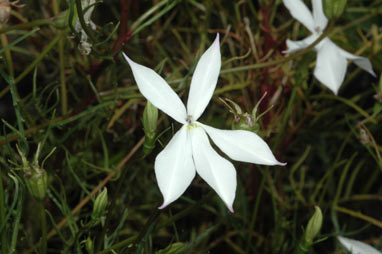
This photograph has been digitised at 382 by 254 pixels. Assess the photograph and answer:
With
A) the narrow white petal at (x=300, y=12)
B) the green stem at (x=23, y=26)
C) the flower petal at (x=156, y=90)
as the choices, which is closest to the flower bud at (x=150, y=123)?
the flower petal at (x=156, y=90)

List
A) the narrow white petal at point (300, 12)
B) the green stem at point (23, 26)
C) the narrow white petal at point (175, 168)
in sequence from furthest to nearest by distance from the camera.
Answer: the narrow white petal at point (300, 12) → the green stem at point (23, 26) → the narrow white petal at point (175, 168)

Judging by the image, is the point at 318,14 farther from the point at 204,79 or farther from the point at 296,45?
the point at 204,79

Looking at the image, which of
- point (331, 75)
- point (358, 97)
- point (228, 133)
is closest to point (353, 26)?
point (358, 97)

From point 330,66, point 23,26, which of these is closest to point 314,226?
point 330,66

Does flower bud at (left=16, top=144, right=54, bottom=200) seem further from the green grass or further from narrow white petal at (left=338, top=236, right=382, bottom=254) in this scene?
narrow white petal at (left=338, top=236, right=382, bottom=254)

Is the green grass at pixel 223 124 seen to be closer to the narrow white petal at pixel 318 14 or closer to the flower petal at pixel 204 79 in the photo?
the narrow white petal at pixel 318 14

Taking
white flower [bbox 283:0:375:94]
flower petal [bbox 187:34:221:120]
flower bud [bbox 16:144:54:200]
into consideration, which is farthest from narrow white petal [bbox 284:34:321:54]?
flower bud [bbox 16:144:54:200]

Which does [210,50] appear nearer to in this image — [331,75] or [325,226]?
[331,75]
